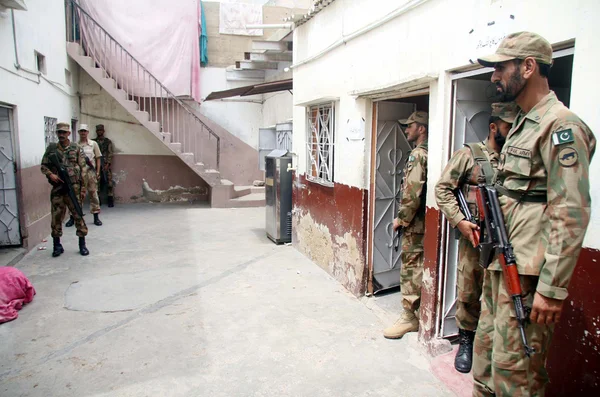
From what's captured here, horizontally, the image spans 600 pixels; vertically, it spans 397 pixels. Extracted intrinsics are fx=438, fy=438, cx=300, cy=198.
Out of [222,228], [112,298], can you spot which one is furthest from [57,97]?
[112,298]

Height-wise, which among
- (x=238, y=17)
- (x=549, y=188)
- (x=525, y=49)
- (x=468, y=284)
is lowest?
(x=468, y=284)

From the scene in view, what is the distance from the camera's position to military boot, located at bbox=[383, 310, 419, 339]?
3.71m

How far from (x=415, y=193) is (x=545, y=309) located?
1.88 meters

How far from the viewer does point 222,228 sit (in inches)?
325

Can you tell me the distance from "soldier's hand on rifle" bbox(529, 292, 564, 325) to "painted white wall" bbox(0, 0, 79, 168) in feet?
20.5

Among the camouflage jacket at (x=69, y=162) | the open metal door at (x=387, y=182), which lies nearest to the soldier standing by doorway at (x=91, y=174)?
the camouflage jacket at (x=69, y=162)

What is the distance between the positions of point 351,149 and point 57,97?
651cm

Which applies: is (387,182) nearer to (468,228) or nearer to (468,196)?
(468,196)

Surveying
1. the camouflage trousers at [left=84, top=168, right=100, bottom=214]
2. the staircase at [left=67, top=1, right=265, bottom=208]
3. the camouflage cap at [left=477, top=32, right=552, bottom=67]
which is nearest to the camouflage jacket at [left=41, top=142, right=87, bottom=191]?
the camouflage trousers at [left=84, top=168, right=100, bottom=214]

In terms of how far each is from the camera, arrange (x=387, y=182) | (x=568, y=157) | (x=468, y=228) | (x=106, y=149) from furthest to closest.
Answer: (x=106, y=149), (x=387, y=182), (x=468, y=228), (x=568, y=157)

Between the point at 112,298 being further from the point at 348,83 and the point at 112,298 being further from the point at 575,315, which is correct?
the point at 575,315

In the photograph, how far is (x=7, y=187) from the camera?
237 inches

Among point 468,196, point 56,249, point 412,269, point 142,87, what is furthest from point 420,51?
point 142,87

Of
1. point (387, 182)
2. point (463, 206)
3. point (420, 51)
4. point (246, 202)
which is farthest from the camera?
point (246, 202)
